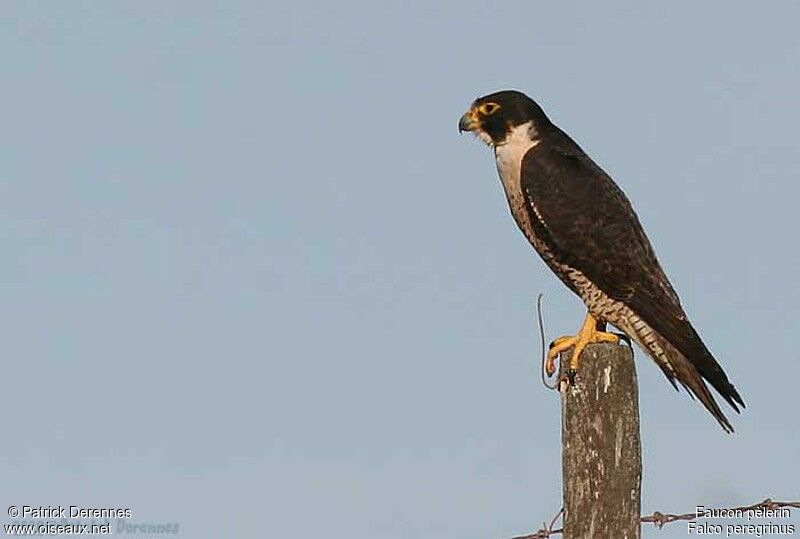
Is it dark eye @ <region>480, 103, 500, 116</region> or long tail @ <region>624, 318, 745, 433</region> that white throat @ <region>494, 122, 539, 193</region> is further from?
long tail @ <region>624, 318, 745, 433</region>

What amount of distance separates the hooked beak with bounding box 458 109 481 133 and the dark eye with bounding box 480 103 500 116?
0.19 ft

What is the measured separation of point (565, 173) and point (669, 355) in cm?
115

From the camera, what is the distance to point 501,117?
26.5 feet

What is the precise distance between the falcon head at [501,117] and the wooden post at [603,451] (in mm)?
3429

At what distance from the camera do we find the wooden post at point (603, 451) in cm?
452

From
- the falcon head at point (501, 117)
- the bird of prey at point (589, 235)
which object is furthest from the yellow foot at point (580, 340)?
the falcon head at point (501, 117)

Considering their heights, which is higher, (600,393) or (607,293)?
(607,293)

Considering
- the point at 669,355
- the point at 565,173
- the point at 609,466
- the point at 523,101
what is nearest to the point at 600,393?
the point at 609,466

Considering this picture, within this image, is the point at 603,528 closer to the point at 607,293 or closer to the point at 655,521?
the point at 655,521

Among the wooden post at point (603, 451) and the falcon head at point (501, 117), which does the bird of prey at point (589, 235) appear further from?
the wooden post at point (603, 451)

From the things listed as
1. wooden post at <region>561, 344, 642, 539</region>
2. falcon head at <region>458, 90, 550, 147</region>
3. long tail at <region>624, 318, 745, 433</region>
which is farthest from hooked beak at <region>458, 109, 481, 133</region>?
wooden post at <region>561, 344, 642, 539</region>

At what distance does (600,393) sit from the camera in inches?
185

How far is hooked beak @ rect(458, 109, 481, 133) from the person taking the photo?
8117 mm

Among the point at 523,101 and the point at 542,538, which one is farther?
the point at 523,101
